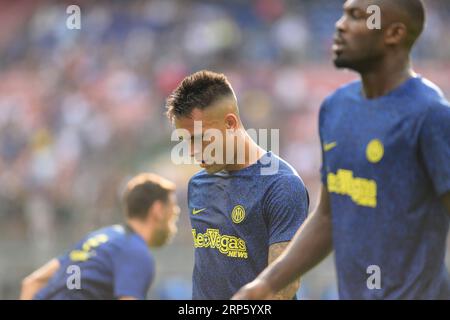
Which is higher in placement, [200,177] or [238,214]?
[200,177]

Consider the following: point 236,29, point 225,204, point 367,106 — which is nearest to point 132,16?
point 236,29

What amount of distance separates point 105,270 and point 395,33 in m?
3.39

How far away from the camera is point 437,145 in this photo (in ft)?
10.9

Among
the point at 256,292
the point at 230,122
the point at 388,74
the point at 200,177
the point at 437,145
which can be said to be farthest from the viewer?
the point at 200,177

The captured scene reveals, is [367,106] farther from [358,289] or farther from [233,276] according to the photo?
[233,276]

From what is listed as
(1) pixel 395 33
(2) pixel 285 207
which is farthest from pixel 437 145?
(2) pixel 285 207

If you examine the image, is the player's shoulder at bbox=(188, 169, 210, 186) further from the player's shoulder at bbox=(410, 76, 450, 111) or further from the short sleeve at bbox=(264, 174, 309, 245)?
the player's shoulder at bbox=(410, 76, 450, 111)

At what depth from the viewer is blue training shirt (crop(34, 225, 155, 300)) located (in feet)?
20.5

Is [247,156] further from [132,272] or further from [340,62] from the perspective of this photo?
[132,272]

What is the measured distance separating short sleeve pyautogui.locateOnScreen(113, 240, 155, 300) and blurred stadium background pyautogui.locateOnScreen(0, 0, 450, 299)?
8.43m

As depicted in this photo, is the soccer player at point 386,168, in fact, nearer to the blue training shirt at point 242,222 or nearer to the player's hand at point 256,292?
the player's hand at point 256,292

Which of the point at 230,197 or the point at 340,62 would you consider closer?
the point at 340,62

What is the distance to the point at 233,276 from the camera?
188 inches

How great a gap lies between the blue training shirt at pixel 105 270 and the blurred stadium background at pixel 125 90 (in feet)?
27.2
